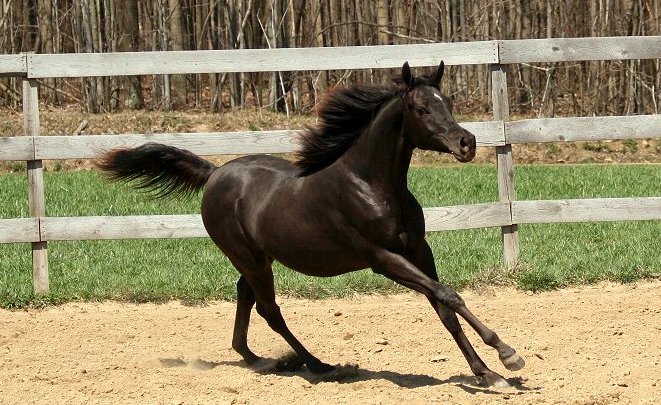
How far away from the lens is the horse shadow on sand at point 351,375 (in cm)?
569

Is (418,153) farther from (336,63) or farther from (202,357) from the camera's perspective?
(202,357)

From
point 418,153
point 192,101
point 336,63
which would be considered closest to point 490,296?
point 336,63

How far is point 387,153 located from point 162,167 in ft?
6.34

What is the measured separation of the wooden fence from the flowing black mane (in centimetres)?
217

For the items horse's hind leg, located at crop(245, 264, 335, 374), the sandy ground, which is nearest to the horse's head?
the sandy ground

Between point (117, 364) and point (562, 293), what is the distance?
3548 mm

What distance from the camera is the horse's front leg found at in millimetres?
5355

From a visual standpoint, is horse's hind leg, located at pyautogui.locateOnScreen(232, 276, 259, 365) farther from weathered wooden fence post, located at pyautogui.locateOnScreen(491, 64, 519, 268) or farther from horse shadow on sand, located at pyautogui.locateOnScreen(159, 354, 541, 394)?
weathered wooden fence post, located at pyautogui.locateOnScreen(491, 64, 519, 268)

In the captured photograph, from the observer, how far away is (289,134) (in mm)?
8336

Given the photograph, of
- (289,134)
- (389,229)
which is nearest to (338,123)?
(389,229)

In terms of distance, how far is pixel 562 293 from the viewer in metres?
8.25

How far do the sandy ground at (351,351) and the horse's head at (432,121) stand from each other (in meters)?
1.27

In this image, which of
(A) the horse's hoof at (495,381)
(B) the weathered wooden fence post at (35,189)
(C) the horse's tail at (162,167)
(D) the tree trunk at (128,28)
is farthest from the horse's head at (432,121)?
(D) the tree trunk at (128,28)

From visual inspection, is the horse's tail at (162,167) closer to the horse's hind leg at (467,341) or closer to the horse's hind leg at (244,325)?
the horse's hind leg at (244,325)
